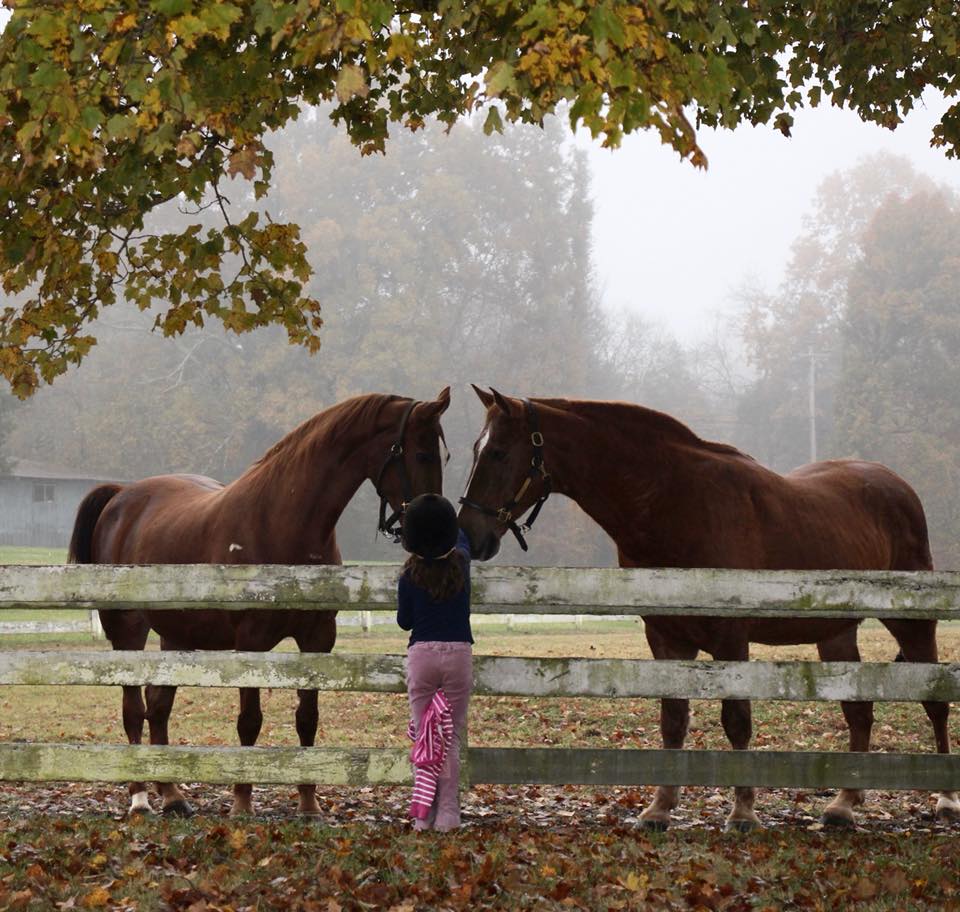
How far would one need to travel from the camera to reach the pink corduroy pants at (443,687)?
704 cm

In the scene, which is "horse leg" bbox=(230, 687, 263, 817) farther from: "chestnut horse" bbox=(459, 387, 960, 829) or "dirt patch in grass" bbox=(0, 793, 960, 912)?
"chestnut horse" bbox=(459, 387, 960, 829)

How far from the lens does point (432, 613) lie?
7.07 metres

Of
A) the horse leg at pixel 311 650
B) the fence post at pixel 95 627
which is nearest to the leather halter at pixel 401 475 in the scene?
the horse leg at pixel 311 650

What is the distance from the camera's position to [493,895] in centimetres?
612

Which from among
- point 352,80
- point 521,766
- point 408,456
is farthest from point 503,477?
point 352,80

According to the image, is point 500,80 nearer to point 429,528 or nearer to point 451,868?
point 429,528

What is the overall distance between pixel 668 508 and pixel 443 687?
88.4 inches

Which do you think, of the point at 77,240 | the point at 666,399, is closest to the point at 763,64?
the point at 77,240

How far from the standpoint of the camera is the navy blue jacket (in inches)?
278

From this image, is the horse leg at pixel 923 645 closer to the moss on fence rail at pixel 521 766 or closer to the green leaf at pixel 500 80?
the moss on fence rail at pixel 521 766

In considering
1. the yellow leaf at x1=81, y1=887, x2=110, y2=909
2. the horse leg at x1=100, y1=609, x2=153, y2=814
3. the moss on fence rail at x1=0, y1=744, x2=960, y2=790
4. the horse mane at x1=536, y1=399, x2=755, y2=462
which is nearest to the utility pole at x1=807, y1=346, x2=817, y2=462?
the horse leg at x1=100, y1=609, x2=153, y2=814

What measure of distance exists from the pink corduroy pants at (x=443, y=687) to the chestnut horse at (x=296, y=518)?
55.7 inches

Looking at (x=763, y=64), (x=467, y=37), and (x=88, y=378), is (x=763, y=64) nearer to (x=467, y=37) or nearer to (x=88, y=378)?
(x=467, y=37)

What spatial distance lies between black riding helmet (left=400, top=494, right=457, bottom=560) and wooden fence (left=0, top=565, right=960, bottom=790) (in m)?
0.35
